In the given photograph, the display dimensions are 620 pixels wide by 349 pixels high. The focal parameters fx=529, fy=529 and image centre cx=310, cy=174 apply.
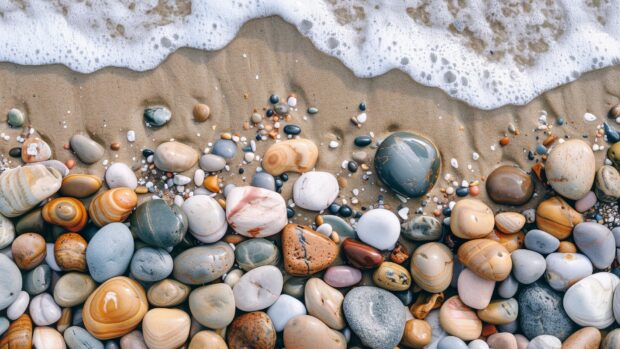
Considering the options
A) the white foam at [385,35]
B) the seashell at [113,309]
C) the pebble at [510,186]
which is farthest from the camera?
the white foam at [385,35]

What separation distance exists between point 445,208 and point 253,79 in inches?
53.6

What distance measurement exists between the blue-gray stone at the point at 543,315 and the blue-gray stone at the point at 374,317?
0.70 m

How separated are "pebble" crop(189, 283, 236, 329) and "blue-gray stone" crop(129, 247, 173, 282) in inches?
8.8

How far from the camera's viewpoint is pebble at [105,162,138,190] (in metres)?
3.00

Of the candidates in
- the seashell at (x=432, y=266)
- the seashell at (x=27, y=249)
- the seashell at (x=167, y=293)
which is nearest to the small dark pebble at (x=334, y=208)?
the seashell at (x=432, y=266)

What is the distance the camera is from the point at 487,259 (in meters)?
2.89

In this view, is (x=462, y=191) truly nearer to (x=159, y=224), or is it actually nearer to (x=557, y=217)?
(x=557, y=217)

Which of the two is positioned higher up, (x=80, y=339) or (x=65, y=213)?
(x=65, y=213)

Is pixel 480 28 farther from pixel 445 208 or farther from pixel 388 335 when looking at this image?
pixel 388 335

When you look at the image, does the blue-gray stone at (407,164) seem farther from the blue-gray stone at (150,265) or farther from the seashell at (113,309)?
the seashell at (113,309)

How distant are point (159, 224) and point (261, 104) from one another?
903 mm

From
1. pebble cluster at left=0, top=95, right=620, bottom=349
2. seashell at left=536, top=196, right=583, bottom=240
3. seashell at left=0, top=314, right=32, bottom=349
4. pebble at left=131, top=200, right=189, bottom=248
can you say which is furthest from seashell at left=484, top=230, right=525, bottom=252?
seashell at left=0, top=314, right=32, bottom=349

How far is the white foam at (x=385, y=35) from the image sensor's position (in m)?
3.17

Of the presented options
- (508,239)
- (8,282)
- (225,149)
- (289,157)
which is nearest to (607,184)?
(508,239)
